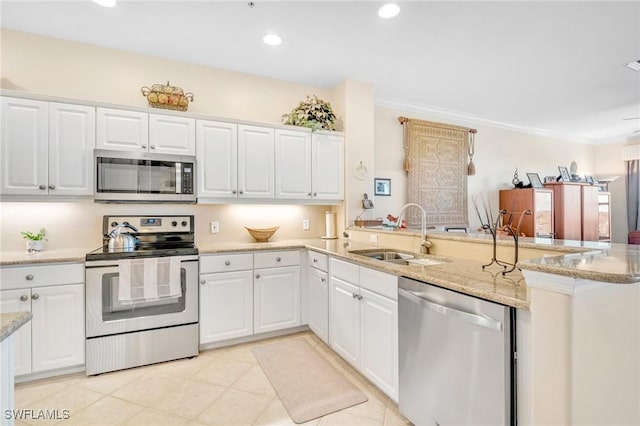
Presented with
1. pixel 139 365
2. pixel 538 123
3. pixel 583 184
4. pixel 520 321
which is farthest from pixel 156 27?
pixel 583 184

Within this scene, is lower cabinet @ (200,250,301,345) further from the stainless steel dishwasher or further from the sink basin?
the stainless steel dishwasher

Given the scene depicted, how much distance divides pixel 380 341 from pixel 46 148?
296cm

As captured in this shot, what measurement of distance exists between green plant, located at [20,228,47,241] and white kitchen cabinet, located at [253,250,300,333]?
5.94ft

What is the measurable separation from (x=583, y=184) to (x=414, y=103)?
3574mm

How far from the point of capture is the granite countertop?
0.87 metres

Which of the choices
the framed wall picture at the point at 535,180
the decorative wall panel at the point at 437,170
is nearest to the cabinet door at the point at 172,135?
the decorative wall panel at the point at 437,170

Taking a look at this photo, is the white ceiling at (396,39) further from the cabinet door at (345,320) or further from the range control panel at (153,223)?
the cabinet door at (345,320)

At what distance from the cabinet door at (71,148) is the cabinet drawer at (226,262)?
1.12m

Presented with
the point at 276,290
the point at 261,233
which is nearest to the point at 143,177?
the point at 261,233

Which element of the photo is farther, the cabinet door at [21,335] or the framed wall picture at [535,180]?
the framed wall picture at [535,180]

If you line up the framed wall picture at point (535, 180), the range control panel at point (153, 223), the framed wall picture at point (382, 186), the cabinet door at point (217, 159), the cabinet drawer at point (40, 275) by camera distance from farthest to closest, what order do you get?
the framed wall picture at point (535, 180), the framed wall picture at point (382, 186), the cabinet door at point (217, 159), the range control panel at point (153, 223), the cabinet drawer at point (40, 275)

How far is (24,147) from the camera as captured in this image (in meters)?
2.42

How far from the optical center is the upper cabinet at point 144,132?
265cm

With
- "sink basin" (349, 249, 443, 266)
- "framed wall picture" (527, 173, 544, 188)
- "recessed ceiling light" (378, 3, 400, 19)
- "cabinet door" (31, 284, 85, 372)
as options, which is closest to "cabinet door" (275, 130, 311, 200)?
"sink basin" (349, 249, 443, 266)
